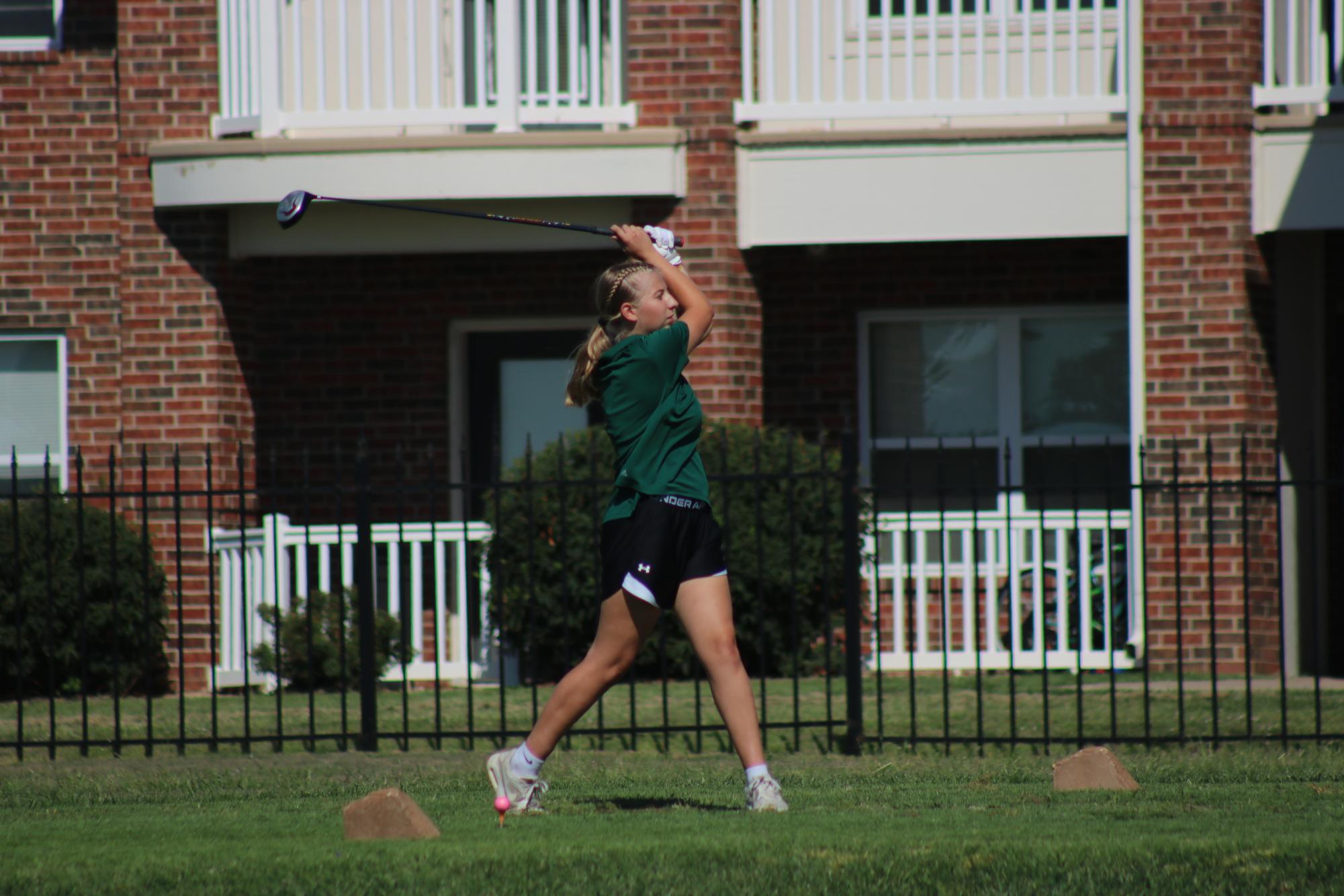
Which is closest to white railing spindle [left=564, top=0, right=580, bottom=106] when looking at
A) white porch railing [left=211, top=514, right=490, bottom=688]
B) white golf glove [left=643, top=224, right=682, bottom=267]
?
white porch railing [left=211, top=514, right=490, bottom=688]

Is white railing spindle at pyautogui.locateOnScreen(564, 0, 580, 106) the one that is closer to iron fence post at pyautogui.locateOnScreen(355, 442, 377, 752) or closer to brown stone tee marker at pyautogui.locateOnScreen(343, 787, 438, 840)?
iron fence post at pyautogui.locateOnScreen(355, 442, 377, 752)

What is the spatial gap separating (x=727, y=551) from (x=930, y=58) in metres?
3.24

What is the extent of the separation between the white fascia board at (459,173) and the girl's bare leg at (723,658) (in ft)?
18.0

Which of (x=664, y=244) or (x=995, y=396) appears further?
(x=995, y=396)

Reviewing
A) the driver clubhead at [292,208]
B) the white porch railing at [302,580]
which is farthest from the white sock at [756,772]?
the white porch railing at [302,580]

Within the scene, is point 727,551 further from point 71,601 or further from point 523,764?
point 523,764

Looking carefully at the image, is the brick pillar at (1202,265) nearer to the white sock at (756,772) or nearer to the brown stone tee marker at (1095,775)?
the brown stone tee marker at (1095,775)

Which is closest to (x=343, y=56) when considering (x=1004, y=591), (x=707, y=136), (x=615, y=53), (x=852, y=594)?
(x=615, y=53)

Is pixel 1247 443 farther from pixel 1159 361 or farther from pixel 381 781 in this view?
pixel 381 781

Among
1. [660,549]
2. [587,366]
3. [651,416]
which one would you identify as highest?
[587,366]

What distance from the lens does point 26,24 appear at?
1200cm

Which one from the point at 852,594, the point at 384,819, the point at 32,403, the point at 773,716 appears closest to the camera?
the point at 384,819

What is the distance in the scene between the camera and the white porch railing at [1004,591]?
1055 cm

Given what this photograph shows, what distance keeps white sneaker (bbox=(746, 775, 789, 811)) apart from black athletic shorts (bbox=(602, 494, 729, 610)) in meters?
0.61
